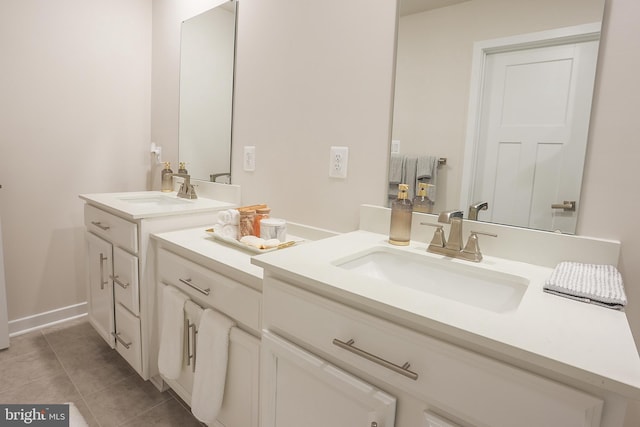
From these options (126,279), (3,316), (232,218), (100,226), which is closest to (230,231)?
(232,218)

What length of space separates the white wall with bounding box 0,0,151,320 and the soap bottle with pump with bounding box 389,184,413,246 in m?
2.15

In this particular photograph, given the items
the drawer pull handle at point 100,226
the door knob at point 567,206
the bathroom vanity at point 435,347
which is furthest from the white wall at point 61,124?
the door knob at point 567,206

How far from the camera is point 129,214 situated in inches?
62.2

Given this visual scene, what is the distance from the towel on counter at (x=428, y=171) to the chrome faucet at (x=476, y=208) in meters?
0.14

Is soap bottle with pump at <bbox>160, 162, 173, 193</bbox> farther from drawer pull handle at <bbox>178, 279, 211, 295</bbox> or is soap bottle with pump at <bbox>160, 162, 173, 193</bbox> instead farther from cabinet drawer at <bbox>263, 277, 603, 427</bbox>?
cabinet drawer at <bbox>263, 277, 603, 427</bbox>

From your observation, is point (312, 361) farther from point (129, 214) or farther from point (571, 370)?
point (129, 214)

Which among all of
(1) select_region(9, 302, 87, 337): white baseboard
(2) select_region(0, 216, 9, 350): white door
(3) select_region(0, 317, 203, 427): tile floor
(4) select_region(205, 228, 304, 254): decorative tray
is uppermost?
(4) select_region(205, 228, 304, 254): decorative tray

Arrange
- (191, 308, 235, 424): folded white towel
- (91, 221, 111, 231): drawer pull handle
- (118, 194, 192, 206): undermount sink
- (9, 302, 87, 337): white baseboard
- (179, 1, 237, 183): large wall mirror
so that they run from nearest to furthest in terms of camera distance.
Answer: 1. (191, 308, 235, 424): folded white towel
2. (91, 221, 111, 231): drawer pull handle
3. (179, 1, 237, 183): large wall mirror
4. (118, 194, 192, 206): undermount sink
5. (9, 302, 87, 337): white baseboard

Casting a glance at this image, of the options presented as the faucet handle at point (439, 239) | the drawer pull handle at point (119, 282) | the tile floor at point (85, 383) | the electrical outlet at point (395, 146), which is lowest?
the tile floor at point (85, 383)

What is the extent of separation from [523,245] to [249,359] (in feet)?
2.98

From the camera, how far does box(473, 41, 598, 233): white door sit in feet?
3.26

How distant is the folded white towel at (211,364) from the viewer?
1.23m

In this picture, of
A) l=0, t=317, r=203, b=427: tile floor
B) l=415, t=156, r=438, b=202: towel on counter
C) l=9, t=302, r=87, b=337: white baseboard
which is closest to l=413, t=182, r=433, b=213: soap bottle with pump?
l=415, t=156, r=438, b=202: towel on counter

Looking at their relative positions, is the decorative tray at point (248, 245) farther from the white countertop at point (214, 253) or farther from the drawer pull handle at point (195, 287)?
the drawer pull handle at point (195, 287)
